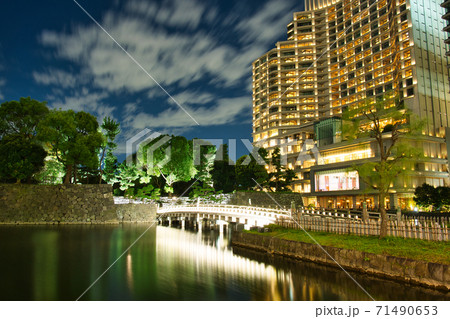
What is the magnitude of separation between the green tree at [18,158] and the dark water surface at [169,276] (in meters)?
16.5

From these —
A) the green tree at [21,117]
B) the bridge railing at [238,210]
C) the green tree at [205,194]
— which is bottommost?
the bridge railing at [238,210]

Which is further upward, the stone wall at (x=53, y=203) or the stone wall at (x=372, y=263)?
the stone wall at (x=53, y=203)

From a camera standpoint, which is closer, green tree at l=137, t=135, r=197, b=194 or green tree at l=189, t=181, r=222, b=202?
green tree at l=189, t=181, r=222, b=202

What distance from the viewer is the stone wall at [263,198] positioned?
185 ft

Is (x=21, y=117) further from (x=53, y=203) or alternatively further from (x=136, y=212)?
(x=136, y=212)

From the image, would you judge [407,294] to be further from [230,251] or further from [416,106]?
[416,106]

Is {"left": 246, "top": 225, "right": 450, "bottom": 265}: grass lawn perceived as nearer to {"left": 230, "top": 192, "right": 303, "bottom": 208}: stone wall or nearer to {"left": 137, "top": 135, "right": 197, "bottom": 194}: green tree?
{"left": 230, "top": 192, "right": 303, "bottom": 208}: stone wall

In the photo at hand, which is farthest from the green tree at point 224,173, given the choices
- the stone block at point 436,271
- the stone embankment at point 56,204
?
the stone block at point 436,271

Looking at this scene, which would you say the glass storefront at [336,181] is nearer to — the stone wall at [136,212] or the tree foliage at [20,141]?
the stone wall at [136,212]

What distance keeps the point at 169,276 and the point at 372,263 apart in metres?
11.0

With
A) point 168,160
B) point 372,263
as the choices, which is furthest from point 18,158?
point 372,263

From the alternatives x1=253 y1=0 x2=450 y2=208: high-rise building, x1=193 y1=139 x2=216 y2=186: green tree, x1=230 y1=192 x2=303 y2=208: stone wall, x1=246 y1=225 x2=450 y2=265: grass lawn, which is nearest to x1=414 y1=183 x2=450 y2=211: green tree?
x1=253 y1=0 x2=450 y2=208: high-rise building

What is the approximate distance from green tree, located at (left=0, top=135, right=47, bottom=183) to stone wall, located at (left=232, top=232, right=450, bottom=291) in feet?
116

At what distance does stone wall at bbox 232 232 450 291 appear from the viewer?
1306cm
